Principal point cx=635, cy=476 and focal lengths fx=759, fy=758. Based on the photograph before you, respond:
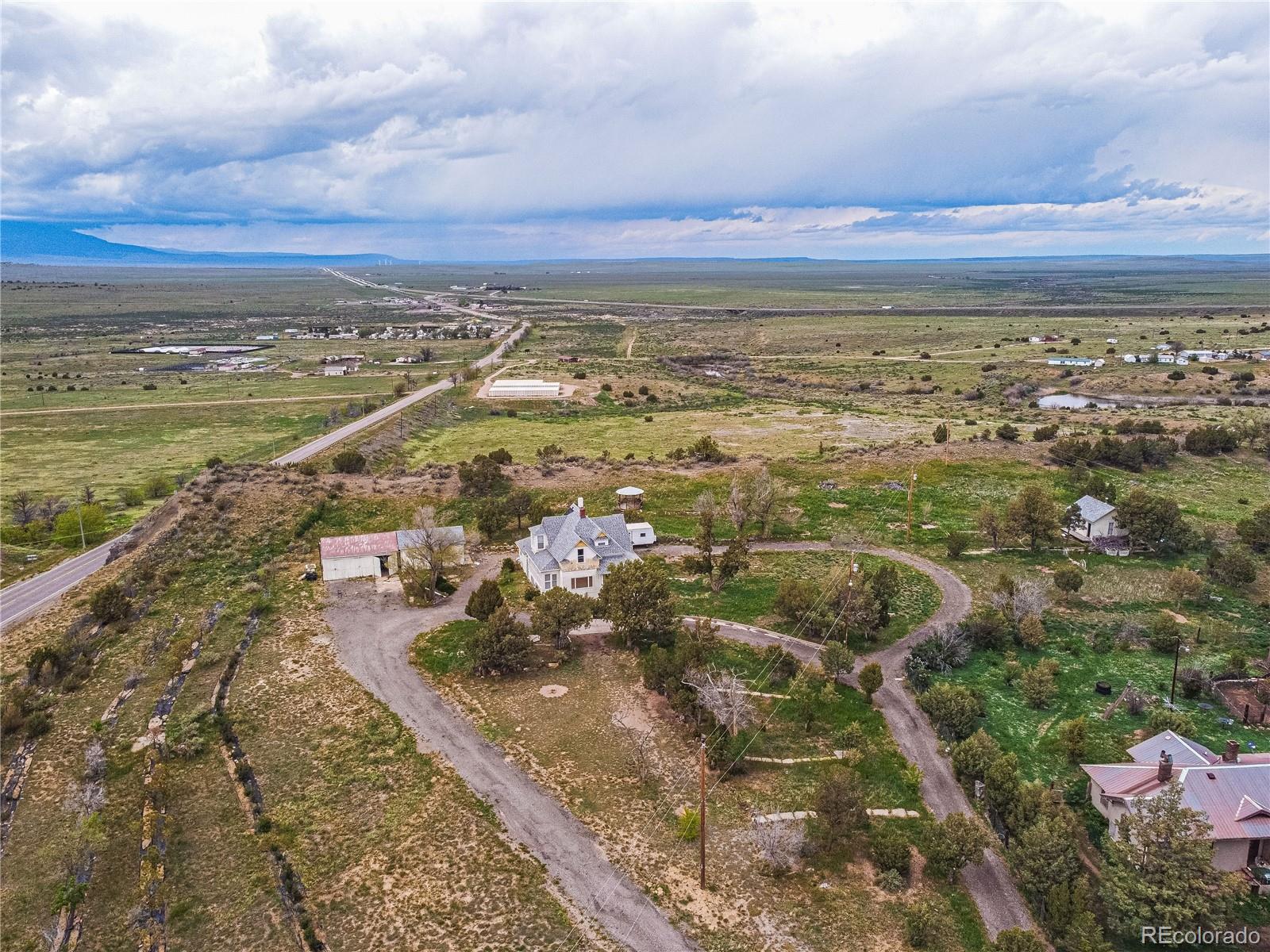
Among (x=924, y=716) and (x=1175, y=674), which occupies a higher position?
(x=1175, y=674)

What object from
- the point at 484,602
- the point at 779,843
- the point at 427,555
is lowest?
the point at 779,843

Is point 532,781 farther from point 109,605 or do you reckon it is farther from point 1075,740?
point 109,605

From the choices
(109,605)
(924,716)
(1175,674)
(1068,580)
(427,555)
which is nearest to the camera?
(924,716)

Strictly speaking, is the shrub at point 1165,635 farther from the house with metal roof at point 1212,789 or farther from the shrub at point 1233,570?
the house with metal roof at point 1212,789

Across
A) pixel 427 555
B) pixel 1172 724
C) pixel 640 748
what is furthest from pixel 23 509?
pixel 1172 724

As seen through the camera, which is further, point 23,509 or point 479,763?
point 23,509

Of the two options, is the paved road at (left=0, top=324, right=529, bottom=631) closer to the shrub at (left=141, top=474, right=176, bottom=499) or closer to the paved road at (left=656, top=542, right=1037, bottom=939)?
the shrub at (left=141, top=474, right=176, bottom=499)

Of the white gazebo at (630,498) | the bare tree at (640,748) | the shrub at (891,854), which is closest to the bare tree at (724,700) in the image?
the bare tree at (640,748)
